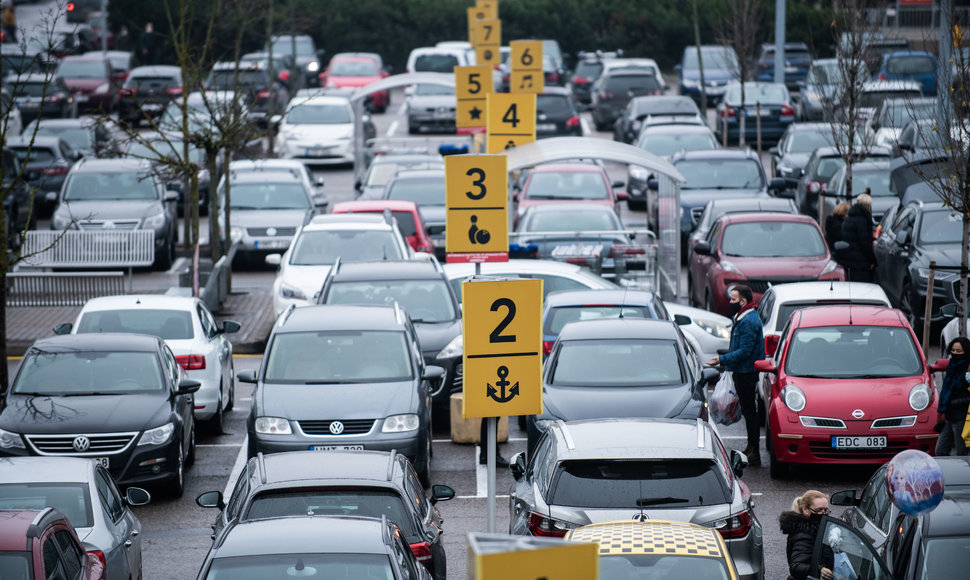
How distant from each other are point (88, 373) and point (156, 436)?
1219 millimetres

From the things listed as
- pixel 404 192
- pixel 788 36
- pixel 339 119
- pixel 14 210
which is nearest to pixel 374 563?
pixel 404 192

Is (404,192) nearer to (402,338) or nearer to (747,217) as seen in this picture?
(747,217)

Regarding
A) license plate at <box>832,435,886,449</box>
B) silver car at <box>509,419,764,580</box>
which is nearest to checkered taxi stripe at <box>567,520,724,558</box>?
silver car at <box>509,419,764,580</box>

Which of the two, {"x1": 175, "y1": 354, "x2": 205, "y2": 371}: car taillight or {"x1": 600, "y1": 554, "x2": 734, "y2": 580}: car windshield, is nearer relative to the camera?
{"x1": 600, "y1": 554, "x2": 734, "y2": 580}: car windshield

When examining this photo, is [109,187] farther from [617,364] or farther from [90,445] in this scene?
[617,364]

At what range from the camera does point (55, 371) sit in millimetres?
15109

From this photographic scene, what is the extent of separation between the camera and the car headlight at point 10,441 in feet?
46.4

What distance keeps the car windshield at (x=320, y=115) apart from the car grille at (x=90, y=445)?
83.9 feet

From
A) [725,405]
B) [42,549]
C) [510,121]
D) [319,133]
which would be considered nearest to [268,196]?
[510,121]

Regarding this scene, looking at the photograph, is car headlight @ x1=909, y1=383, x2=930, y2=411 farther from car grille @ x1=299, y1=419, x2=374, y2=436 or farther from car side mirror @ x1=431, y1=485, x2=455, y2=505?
car side mirror @ x1=431, y1=485, x2=455, y2=505

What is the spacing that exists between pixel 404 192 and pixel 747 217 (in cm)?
804

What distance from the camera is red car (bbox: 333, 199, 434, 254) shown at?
2553 centimetres

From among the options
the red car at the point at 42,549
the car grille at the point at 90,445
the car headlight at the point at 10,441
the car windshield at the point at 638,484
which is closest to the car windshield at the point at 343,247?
the car grille at the point at 90,445

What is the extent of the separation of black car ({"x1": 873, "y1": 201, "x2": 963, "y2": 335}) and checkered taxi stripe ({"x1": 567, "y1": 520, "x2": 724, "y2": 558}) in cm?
1117
